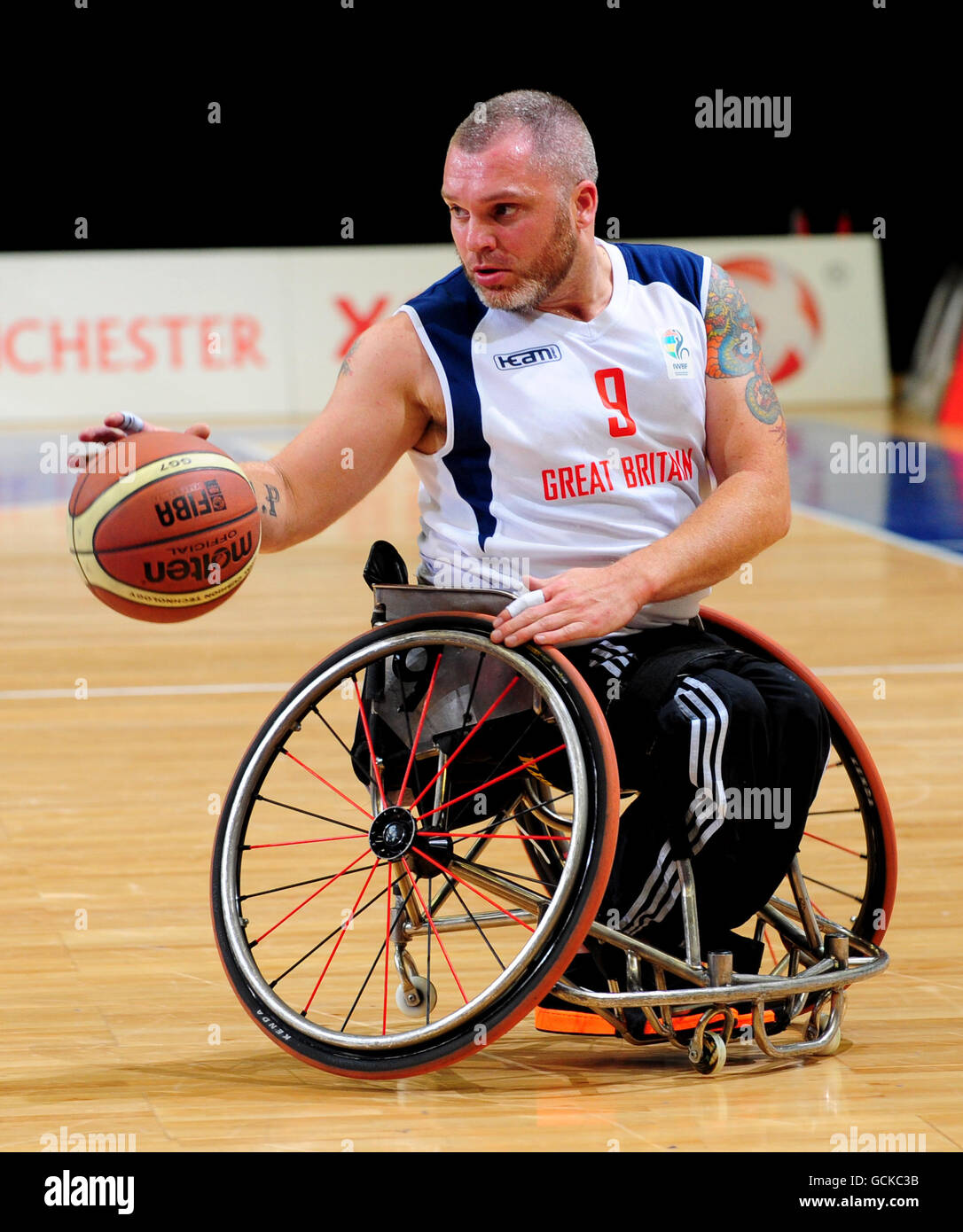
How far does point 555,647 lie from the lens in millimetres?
2742

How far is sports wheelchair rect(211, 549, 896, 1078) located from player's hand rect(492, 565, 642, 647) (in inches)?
1.1

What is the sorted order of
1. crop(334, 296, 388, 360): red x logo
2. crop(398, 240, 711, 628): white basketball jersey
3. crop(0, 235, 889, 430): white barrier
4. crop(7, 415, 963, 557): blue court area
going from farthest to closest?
crop(334, 296, 388, 360): red x logo < crop(0, 235, 889, 430): white barrier < crop(7, 415, 963, 557): blue court area < crop(398, 240, 711, 628): white basketball jersey

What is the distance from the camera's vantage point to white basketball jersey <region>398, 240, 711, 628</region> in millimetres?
→ 2896

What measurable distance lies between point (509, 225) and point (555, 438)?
33cm

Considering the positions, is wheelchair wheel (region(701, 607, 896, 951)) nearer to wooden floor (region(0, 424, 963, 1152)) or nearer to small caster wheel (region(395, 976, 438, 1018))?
wooden floor (region(0, 424, 963, 1152))

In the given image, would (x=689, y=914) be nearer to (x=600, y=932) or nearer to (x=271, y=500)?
(x=600, y=932)

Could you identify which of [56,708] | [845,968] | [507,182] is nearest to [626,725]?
[845,968]

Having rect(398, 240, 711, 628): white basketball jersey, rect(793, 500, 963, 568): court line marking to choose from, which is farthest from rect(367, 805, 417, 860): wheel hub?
rect(793, 500, 963, 568): court line marking

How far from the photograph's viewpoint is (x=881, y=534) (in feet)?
27.9

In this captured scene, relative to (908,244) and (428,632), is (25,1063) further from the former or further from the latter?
(908,244)

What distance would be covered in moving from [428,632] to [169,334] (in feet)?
32.4

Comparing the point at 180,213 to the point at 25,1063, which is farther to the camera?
the point at 180,213

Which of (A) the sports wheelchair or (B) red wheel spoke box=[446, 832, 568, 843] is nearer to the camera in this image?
(A) the sports wheelchair

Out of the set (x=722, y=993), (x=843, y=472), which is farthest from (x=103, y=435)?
(x=843, y=472)
